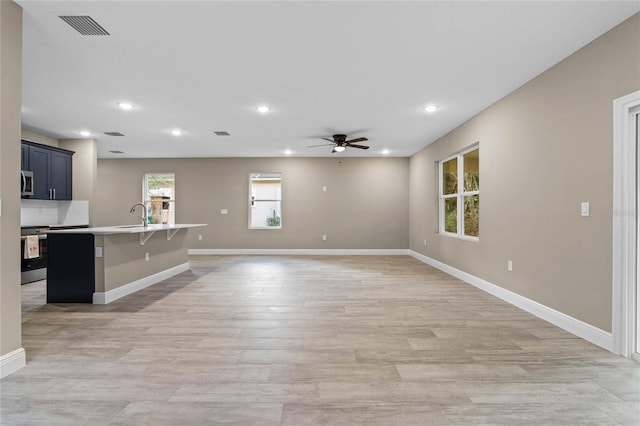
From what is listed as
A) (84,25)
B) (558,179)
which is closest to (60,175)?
(84,25)

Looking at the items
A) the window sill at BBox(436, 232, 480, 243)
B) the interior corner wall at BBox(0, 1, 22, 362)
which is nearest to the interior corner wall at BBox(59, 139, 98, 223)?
the interior corner wall at BBox(0, 1, 22, 362)

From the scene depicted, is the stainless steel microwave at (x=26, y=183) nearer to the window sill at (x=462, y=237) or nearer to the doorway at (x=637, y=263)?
the window sill at (x=462, y=237)

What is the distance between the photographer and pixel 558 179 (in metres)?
3.16

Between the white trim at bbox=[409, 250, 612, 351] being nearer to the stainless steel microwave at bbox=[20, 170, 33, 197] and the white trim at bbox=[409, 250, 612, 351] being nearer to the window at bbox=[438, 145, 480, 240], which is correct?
the window at bbox=[438, 145, 480, 240]

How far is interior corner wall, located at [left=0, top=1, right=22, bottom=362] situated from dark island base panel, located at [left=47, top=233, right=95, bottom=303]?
1833 mm

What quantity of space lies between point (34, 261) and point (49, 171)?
1638 mm

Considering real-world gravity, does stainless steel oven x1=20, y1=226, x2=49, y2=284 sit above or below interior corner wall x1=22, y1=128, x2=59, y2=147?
below

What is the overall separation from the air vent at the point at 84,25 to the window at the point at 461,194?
4.93 meters

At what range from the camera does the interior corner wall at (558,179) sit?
8.64 ft

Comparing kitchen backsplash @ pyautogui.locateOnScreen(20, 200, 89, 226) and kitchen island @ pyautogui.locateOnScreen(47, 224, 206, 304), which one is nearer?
kitchen island @ pyautogui.locateOnScreen(47, 224, 206, 304)

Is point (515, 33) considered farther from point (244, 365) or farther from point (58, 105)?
point (58, 105)

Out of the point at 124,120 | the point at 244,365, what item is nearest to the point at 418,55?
the point at 244,365

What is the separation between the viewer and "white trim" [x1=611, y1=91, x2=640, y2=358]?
2457 mm

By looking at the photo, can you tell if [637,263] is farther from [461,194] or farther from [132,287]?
[132,287]
